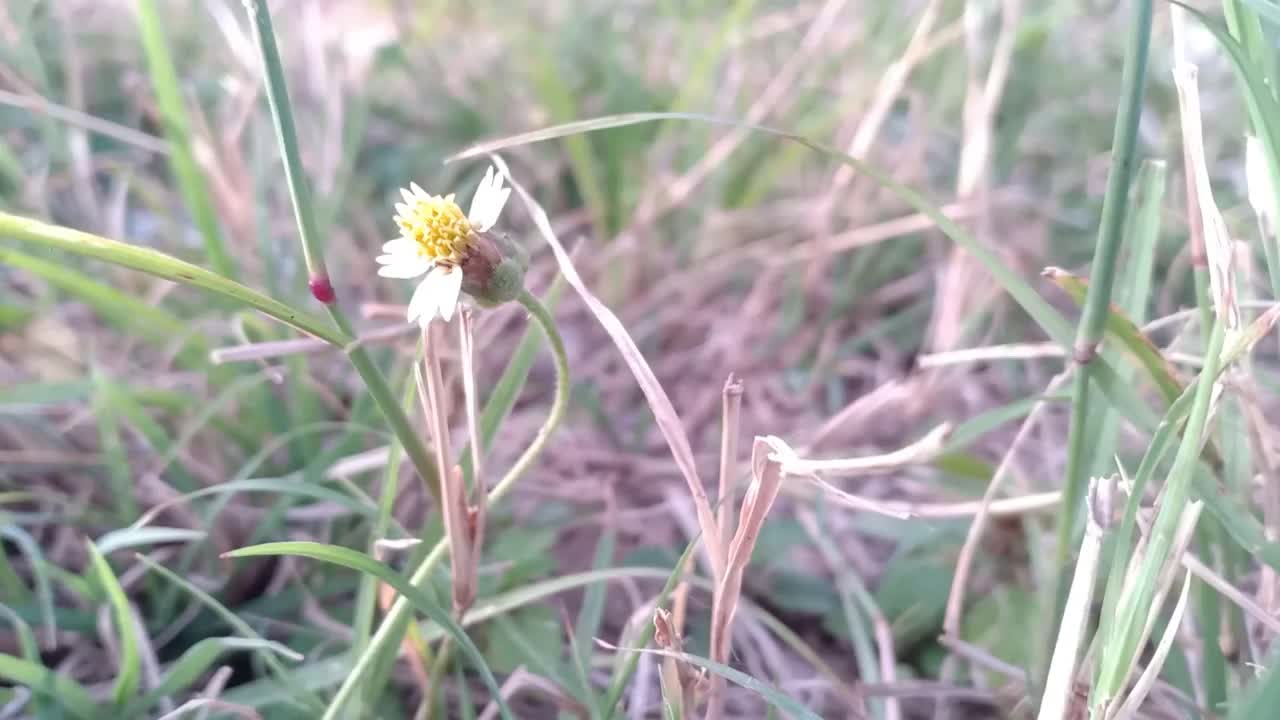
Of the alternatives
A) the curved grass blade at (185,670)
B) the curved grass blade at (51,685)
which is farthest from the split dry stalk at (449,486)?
the curved grass blade at (51,685)

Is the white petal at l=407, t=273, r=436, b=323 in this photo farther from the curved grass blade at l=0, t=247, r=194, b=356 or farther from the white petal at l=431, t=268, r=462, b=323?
the curved grass blade at l=0, t=247, r=194, b=356

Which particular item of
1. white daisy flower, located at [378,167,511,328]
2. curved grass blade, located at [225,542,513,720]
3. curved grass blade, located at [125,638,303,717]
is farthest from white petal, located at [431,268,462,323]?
curved grass blade, located at [125,638,303,717]

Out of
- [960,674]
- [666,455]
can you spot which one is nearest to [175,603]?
[666,455]

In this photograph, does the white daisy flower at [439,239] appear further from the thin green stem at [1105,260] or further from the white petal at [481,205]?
the thin green stem at [1105,260]

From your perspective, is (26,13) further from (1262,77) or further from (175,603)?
(1262,77)

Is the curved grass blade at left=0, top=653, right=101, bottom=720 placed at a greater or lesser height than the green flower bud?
lesser

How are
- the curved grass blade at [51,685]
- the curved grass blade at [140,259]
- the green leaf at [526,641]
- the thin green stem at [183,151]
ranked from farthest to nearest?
1. the thin green stem at [183,151]
2. the green leaf at [526,641]
3. the curved grass blade at [51,685]
4. the curved grass blade at [140,259]

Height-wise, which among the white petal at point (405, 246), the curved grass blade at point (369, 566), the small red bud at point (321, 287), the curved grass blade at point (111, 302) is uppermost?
the curved grass blade at point (111, 302)
